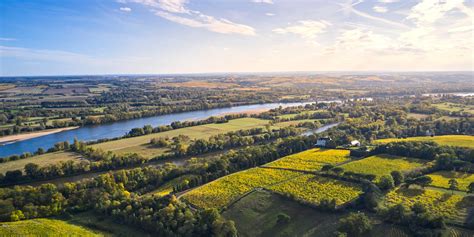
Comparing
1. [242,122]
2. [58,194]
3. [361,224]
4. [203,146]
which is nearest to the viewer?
[361,224]

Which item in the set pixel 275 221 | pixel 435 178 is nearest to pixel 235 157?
pixel 275 221

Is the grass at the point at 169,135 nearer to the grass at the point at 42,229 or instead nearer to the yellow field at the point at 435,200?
the grass at the point at 42,229

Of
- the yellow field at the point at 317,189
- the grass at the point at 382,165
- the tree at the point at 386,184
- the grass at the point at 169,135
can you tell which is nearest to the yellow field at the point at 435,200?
the tree at the point at 386,184

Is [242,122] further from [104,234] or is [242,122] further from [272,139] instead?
[104,234]

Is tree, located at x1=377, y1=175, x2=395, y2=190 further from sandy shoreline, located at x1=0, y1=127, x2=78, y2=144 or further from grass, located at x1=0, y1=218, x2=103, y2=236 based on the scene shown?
sandy shoreline, located at x1=0, y1=127, x2=78, y2=144

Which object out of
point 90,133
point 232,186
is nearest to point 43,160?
point 90,133

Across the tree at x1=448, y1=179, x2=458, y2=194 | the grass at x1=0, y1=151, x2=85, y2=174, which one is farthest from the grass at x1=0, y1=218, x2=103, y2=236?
the tree at x1=448, y1=179, x2=458, y2=194

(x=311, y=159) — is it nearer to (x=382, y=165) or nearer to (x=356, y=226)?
(x=382, y=165)
